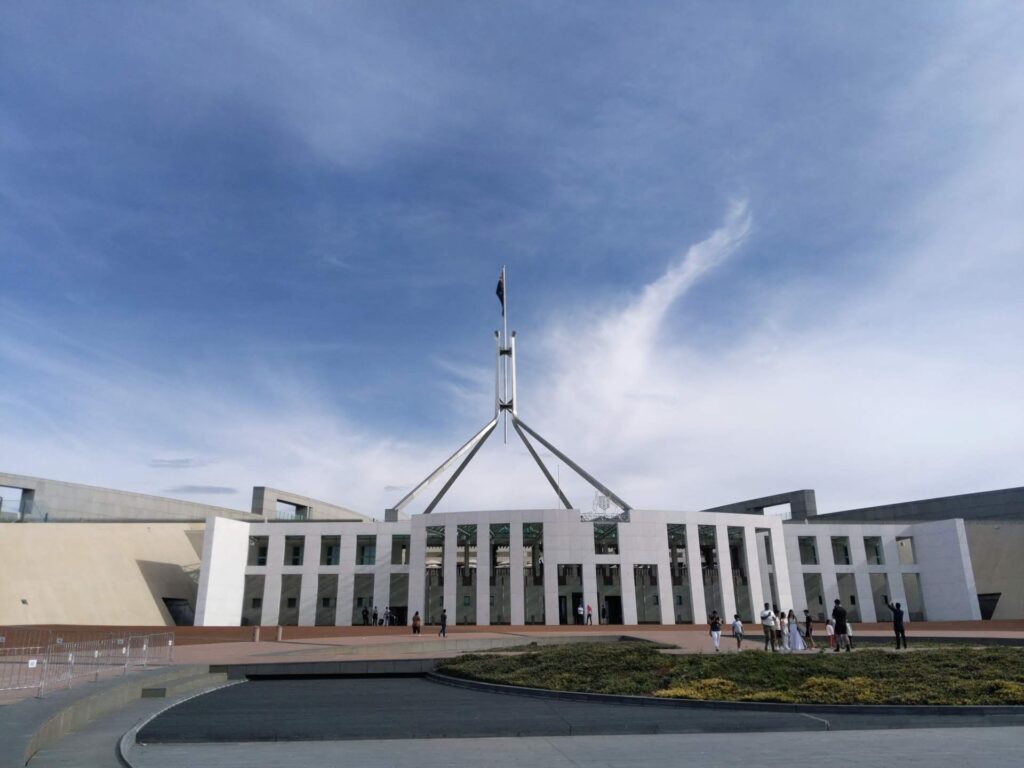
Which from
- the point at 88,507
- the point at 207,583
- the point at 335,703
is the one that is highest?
the point at 88,507

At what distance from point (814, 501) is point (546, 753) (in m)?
53.0

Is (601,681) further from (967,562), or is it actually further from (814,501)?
(814,501)

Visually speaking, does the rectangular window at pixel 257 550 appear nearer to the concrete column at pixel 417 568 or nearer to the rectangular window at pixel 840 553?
the concrete column at pixel 417 568

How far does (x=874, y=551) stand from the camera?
4716 centimetres

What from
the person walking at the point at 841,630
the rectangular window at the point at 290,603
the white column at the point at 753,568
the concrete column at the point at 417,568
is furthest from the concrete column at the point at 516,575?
the person walking at the point at 841,630

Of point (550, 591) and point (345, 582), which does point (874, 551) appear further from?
point (345, 582)

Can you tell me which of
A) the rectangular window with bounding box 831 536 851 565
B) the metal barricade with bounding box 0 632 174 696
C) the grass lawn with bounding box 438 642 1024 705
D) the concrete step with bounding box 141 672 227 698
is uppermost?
the rectangular window with bounding box 831 536 851 565

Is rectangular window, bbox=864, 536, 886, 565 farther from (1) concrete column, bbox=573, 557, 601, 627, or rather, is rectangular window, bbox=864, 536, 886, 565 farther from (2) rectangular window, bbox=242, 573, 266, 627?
(2) rectangular window, bbox=242, 573, 266, 627

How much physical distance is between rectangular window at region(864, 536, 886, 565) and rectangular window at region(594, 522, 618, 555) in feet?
53.8

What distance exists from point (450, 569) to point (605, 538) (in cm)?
914

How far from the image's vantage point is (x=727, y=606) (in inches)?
1533

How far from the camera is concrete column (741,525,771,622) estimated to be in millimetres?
39688

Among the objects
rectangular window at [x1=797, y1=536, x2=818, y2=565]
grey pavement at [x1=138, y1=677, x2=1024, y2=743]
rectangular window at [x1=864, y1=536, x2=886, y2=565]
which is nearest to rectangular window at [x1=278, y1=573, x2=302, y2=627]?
rectangular window at [x1=797, y1=536, x2=818, y2=565]

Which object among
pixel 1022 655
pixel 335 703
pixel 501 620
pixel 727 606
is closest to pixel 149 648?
→ pixel 335 703
